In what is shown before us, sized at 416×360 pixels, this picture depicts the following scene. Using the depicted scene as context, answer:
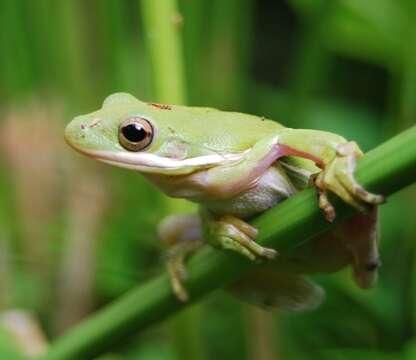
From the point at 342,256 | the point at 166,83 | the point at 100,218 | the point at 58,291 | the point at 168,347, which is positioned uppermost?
the point at 166,83

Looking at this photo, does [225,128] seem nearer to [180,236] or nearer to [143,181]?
[180,236]

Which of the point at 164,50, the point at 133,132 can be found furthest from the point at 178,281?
the point at 164,50

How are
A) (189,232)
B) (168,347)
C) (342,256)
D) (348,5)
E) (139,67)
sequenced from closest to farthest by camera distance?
(342,256) < (189,232) < (168,347) < (348,5) < (139,67)

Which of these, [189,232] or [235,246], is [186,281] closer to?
[235,246]

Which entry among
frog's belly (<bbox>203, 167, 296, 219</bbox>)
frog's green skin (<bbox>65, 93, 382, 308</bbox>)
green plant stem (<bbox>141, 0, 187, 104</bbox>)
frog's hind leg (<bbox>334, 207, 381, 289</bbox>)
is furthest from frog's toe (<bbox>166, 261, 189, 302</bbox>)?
green plant stem (<bbox>141, 0, 187, 104</bbox>)

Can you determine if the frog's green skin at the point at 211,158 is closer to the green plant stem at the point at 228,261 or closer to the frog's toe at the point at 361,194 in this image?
the green plant stem at the point at 228,261

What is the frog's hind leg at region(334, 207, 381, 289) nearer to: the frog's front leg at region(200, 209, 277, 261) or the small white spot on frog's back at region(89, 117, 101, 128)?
the frog's front leg at region(200, 209, 277, 261)

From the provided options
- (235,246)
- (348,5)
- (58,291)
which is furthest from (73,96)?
(235,246)
